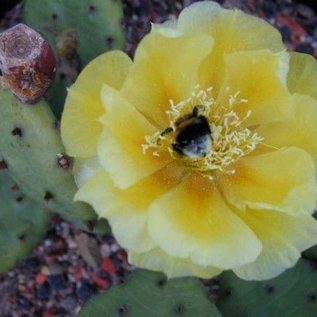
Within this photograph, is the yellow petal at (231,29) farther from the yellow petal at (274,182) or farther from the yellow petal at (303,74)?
the yellow petal at (274,182)

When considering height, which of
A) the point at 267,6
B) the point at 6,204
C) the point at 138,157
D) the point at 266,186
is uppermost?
the point at 138,157

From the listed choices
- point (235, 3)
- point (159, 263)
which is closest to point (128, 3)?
point (235, 3)

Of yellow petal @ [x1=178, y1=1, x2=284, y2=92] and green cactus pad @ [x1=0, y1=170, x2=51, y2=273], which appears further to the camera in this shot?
green cactus pad @ [x1=0, y1=170, x2=51, y2=273]

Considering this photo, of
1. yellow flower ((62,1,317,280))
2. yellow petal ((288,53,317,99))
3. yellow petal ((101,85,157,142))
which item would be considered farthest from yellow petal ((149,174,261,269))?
yellow petal ((288,53,317,99))

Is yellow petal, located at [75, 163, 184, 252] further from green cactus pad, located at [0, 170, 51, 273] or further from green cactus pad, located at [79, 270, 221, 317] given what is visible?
green cactus pad, located at [0, 170, 51, 273]

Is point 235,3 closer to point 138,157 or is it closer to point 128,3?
point 128,3

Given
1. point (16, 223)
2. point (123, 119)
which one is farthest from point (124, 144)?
point (16, 223)

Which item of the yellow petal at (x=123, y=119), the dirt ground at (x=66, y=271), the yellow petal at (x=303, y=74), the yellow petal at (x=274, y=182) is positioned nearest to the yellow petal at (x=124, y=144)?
the yellow petal at (x=123, y=119)
